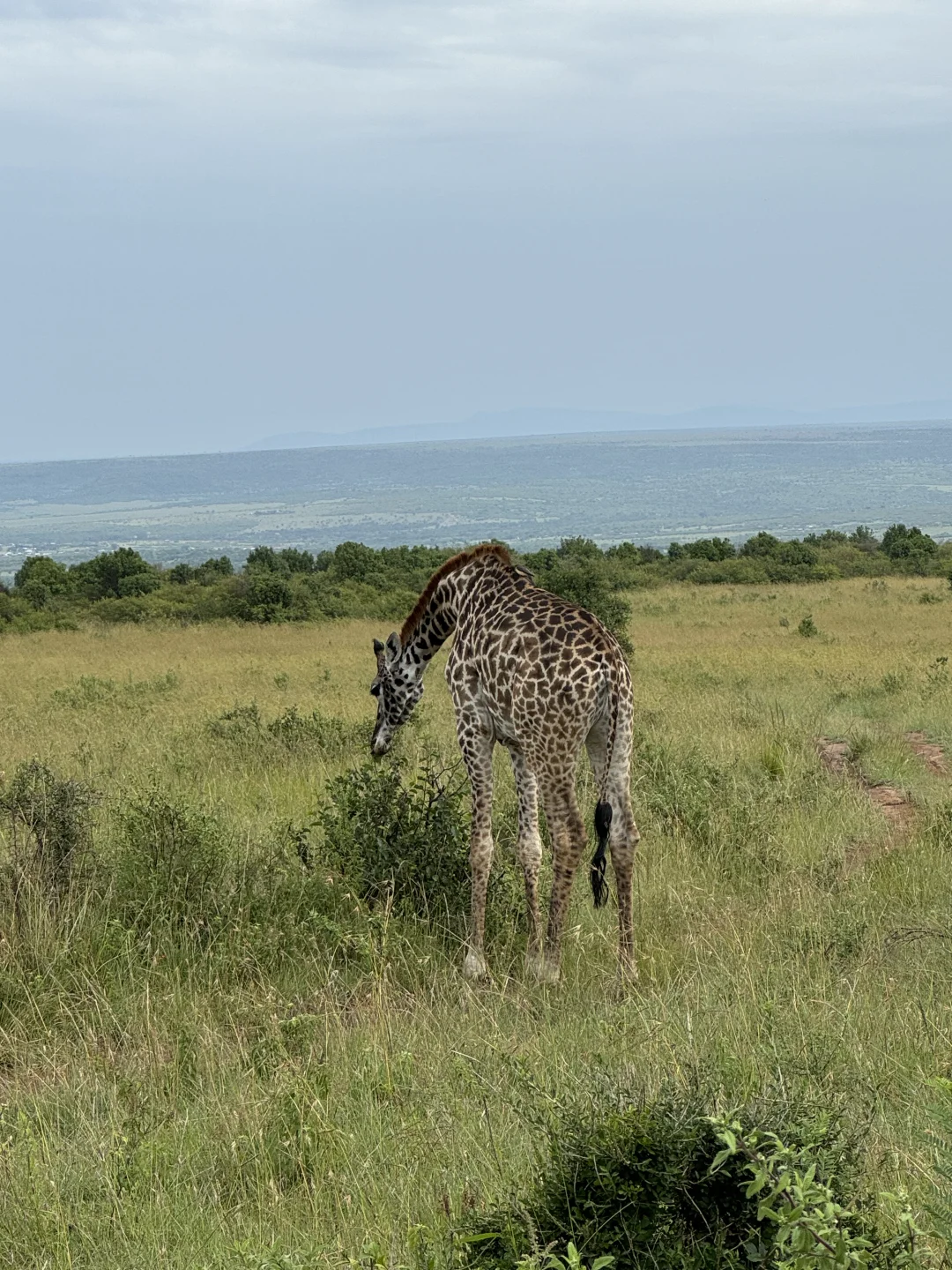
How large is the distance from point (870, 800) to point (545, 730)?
14.4ft

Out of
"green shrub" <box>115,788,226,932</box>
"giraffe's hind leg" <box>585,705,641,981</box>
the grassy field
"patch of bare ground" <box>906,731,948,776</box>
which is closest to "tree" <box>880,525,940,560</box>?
"patch of bare ground" <box>906,731,948,776</box>

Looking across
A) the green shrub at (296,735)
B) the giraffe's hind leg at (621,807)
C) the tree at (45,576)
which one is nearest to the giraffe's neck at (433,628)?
the giraffe's hind leg at (621,807)

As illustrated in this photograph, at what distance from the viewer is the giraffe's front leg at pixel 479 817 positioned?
678cm

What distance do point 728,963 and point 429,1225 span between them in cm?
275

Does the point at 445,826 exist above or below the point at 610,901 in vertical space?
above

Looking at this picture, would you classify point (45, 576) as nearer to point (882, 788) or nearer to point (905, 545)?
point (905, 545)

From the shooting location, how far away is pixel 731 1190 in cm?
334

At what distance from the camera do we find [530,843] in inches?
270

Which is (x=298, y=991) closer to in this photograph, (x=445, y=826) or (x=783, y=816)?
(x=445, y=826)

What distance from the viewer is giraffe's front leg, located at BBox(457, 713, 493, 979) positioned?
6.78 metres

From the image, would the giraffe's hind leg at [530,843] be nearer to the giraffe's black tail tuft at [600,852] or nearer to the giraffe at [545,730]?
the giraffe at [545,730]

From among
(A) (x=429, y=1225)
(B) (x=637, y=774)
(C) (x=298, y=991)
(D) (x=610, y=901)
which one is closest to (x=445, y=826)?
(D) (x=610, y=901)

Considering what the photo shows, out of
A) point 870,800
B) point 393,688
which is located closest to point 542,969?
point 393,688

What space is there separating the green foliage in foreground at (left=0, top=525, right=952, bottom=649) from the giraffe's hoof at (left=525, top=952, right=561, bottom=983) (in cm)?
1736
